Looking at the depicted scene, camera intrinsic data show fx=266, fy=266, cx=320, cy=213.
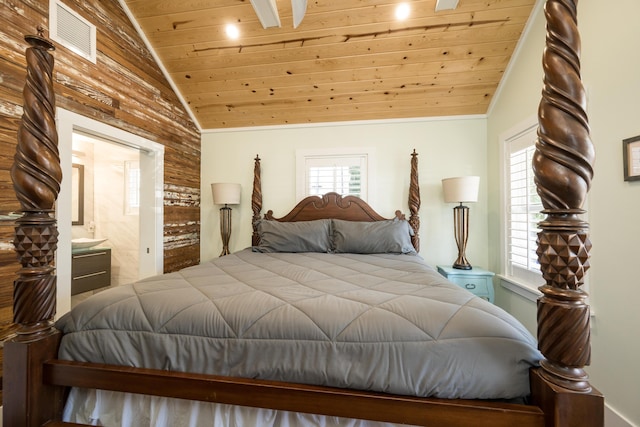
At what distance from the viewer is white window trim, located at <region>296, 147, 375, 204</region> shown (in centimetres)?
319

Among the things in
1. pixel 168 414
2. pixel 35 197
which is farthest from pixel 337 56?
pixel 168 414

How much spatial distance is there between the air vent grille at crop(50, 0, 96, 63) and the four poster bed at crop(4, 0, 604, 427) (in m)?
1.23

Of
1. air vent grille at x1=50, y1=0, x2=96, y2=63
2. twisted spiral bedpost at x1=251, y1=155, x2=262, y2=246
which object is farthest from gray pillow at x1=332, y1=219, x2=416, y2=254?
air vent grille at x1=50, y1=0, x2=96, y2=63

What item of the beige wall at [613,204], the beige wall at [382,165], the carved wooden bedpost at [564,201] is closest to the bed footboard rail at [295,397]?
the carved wooden bedpost at [564,201]

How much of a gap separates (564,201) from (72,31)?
3.06m

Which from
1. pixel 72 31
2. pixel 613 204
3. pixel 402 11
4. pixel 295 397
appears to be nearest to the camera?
pixel 295 397

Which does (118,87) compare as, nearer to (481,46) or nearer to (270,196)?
(270,196)

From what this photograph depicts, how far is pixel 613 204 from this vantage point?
4.91ft

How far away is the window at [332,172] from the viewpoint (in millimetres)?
3230

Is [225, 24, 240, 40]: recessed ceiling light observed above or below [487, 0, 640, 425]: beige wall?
above

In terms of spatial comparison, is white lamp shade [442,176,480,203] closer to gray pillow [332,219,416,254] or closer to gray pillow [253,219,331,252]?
gray pillow [332,219,416,254]

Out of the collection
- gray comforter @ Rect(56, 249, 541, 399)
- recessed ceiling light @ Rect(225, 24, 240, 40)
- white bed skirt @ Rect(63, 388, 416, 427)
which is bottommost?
white bed skirt @ Rect(63, 388, 416, 427)

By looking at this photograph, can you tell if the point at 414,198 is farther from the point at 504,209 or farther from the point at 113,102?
the point at 113,102

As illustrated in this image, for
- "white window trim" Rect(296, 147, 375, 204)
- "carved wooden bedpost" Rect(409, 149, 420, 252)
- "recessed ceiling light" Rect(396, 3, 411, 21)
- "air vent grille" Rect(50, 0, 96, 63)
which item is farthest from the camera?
"white window trim" Rect(296, 147, 375, 204)
